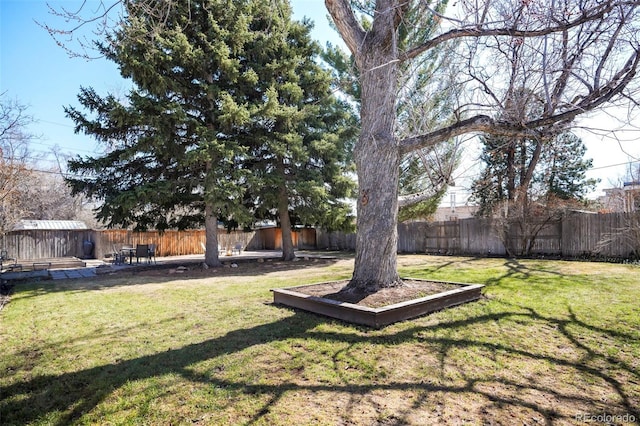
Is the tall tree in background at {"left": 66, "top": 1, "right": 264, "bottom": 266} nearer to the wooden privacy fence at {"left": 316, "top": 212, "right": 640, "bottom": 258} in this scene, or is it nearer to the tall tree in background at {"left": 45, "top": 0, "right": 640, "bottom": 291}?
the tall tree in background at {"left": 45, "top": 0, "right": 640, "bottom": 291}

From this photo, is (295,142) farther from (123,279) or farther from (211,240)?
(123,279)

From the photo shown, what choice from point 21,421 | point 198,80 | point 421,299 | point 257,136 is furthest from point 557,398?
point 198,80

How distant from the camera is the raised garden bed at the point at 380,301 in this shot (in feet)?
14.4

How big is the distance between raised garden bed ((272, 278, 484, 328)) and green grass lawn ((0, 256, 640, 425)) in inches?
6.0

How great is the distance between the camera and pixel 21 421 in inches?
94.0

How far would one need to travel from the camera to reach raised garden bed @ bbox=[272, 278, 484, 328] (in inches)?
172

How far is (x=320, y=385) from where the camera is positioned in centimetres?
282

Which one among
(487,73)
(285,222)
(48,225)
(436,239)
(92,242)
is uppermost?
(487,73)

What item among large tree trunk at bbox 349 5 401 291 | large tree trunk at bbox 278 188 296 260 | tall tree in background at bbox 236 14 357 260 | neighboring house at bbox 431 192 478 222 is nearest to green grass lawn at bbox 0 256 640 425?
large tree trunk at bbox 349 5 401 291

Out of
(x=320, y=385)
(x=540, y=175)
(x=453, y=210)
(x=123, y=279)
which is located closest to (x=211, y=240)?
(x=123, y=279)

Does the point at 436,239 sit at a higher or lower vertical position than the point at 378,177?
lower

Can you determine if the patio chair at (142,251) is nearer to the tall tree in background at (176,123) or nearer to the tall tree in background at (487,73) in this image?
the tall tree in background at (176,123)

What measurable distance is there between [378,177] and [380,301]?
1.84 m

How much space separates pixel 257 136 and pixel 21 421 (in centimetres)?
1109
